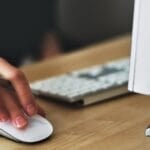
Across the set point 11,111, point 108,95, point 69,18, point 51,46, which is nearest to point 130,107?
point 108,95

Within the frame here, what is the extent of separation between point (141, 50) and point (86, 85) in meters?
0.28

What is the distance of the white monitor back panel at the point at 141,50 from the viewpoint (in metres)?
0.81

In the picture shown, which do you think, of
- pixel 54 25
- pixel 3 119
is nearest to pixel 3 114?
pixel 3 119

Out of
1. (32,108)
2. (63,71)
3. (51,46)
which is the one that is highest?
(32,108)

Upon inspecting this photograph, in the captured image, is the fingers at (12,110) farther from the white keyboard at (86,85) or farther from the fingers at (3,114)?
the white keyboard at (86,85)

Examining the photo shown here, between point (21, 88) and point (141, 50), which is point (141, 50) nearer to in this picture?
point (141, 50)

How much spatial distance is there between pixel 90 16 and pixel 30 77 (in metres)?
1.02

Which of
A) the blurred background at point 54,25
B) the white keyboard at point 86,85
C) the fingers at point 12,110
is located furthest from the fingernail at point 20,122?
the blurred background at point 54,25

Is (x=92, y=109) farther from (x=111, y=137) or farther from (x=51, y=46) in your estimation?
(x=51, y=46)

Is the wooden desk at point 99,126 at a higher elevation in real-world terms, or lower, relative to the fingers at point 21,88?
lower

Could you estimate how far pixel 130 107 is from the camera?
1.03m

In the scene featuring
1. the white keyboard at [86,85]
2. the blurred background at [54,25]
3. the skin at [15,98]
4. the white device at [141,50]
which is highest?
the white device at [141,50]

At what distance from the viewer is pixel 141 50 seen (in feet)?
2.71

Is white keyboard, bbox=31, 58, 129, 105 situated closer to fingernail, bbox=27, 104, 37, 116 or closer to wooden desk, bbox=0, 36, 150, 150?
wooden desk, bbox=0, 36, 150, 150
